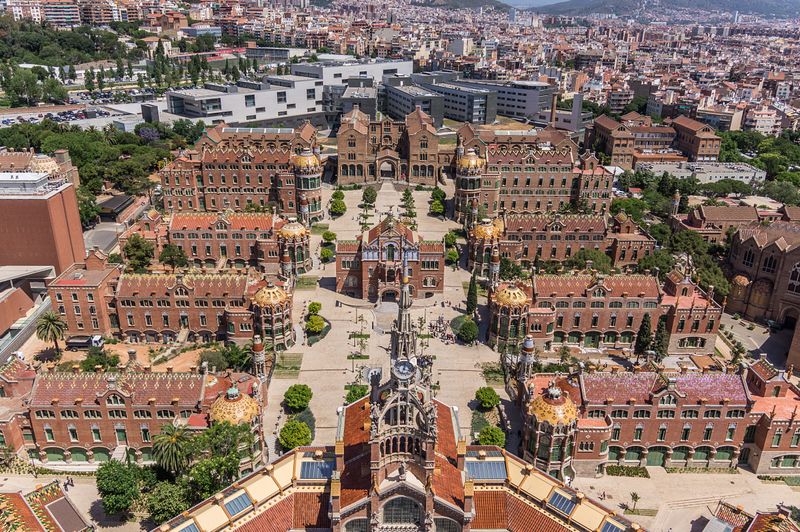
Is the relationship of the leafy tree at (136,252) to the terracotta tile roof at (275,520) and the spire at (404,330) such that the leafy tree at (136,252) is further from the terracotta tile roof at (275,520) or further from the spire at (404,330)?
the spire at (404,330)

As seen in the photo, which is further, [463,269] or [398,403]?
[463,269]

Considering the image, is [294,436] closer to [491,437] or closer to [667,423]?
[491,437]

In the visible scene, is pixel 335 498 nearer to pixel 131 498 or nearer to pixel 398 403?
pixel 398 403

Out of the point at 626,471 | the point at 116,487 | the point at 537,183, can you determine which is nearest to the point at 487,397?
the point at 626,471

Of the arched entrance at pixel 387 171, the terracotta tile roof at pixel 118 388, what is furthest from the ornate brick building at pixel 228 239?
the arched entrance at pixel 387 171

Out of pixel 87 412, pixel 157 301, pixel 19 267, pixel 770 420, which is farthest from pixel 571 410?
pixel 19 267
